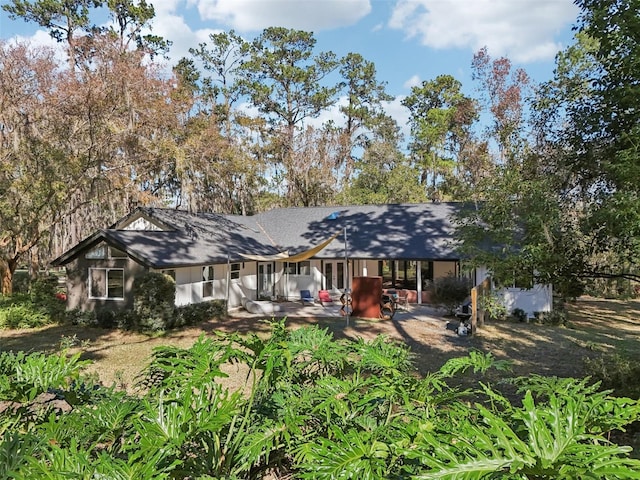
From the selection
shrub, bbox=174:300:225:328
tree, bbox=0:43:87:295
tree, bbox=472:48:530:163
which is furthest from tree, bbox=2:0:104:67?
tree, bbox=472:48:530:163

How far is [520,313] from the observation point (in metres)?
16.4

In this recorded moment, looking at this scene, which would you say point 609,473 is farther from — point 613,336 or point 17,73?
point 17,73

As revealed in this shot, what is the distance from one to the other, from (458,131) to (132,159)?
89.2ft

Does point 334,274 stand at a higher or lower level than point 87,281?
lower

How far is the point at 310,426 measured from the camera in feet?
9.19

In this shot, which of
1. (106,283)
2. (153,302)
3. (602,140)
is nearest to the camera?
(602,140)

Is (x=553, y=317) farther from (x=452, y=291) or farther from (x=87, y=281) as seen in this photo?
(x=87, y=281)

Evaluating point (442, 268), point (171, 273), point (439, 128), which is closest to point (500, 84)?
point (439, 128)

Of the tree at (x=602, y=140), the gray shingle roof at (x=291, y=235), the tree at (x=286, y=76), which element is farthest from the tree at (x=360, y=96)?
the tree at (x=602, y=140)

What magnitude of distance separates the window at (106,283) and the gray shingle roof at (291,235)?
3.54 ft

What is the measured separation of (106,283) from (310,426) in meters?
15.1

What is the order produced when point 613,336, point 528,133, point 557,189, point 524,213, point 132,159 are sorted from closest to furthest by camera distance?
1. point 524,213
2. point 557,189
3. point 528,133
4. point 613,336
5. point 132,159

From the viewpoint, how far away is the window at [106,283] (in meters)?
15.8

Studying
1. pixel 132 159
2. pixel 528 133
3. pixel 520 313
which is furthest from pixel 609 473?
pixel 132 159
